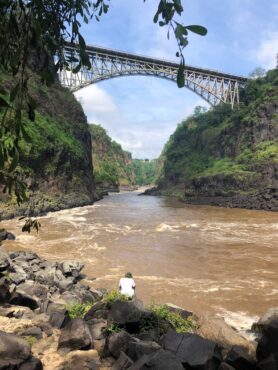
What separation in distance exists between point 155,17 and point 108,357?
5.04 metres

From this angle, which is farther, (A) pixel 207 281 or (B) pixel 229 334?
(A) pixel 207 281

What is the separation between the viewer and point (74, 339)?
6.17 metres

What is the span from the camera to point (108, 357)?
5910 millimetres

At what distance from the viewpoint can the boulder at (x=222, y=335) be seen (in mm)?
6988

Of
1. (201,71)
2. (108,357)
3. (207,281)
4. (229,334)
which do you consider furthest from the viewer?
(201,71)

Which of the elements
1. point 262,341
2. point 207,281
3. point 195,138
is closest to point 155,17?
point 262,341

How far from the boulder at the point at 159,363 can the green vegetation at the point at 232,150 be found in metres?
45.0

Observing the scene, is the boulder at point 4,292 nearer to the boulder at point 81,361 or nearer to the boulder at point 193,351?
the boulder at point 81,361

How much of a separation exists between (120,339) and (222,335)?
225cm

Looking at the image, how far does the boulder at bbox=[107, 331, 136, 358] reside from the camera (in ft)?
19.2

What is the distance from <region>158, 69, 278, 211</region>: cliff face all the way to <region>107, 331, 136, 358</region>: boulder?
39457 mm

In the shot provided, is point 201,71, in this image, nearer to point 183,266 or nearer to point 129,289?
point 183,266

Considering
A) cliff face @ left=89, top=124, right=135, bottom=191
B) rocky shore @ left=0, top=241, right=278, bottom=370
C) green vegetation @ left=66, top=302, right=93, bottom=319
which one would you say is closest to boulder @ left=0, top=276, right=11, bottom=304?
rocky shore @ left=0, top=241, right=278, bottom=370

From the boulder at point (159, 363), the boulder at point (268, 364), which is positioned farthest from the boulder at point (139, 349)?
the boulder at point (268, 364)
